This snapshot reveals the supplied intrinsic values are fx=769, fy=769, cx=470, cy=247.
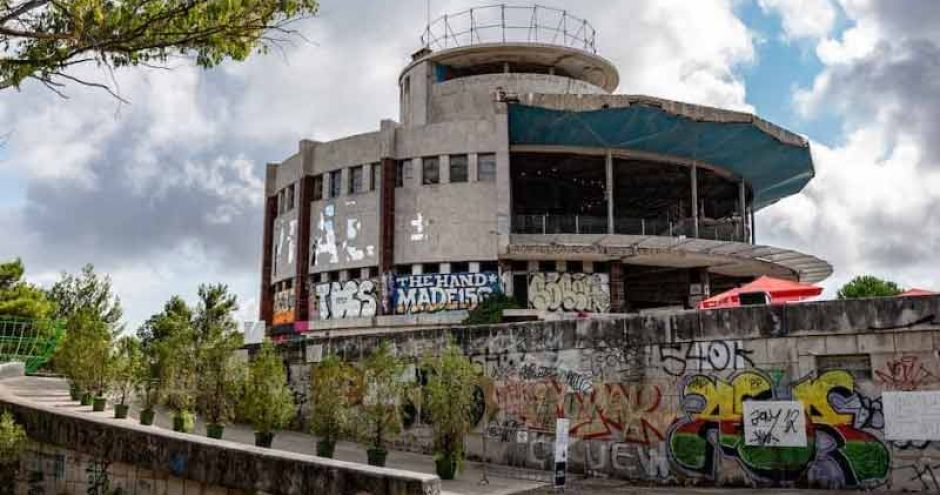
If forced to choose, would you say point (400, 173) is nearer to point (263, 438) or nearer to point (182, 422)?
point (182, 422)

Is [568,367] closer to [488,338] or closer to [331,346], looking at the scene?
[488,338]

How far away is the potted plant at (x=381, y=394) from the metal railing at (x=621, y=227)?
1918 centimetres

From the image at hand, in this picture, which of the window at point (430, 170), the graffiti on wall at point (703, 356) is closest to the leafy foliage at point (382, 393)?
the graffiti on wall at point (703, 356)

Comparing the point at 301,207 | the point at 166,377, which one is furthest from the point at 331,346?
the point at 301,207

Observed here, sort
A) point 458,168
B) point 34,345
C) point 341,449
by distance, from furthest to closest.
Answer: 1. point 458,168
2. point 34,345
3. point 341,449

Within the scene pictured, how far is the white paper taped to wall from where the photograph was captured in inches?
452

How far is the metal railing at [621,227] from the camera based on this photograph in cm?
3569

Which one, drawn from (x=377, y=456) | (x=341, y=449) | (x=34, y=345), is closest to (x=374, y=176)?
(x=34, y=345)

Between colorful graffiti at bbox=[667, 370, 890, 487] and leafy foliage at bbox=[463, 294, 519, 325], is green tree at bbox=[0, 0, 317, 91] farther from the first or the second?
leafy foliage at bbox=[463, 294, 519, 325]

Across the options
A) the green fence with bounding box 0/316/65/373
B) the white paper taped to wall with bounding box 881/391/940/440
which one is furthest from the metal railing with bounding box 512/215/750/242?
the white paper taped to wall with bounding box 881/391/940/440

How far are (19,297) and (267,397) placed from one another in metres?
23.9

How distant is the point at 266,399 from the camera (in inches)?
620

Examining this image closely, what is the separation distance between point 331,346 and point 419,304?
1627 centimetres

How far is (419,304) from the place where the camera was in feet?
116
